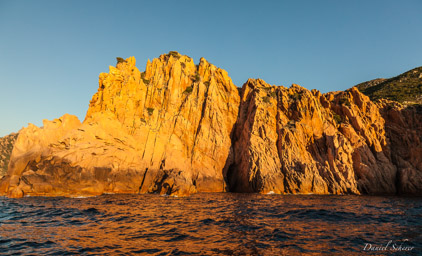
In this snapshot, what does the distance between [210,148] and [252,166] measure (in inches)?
363

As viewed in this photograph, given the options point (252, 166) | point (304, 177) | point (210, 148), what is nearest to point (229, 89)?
point (210, 148)

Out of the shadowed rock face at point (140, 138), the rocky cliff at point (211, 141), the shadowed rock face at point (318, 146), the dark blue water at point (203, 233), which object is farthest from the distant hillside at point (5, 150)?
the shadowed rock face at point (318, 146)

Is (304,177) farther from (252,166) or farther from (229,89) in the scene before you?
(229,89)

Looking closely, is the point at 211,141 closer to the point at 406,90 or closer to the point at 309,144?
the point at 309,144

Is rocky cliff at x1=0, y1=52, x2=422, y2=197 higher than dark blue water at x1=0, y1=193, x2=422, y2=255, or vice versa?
rocky cliff at x1=0, y1=52, x2=422, y2=197

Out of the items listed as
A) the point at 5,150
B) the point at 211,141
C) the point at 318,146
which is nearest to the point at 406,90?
the point at 318,146

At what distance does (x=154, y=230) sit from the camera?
13.0 m

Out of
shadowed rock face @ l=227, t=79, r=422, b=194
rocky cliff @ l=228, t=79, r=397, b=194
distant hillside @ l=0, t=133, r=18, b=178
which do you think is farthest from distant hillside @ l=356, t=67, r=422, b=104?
distant hillside @ l=0, t=133, r=18, b=178

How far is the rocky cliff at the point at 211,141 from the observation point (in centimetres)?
3331

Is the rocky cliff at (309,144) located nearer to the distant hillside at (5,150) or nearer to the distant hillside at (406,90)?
the distant hillside at (406,90)

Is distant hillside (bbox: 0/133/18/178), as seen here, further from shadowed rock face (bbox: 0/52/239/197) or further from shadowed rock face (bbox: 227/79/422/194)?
shadowed rock face (bbox: 227/79/422/194)

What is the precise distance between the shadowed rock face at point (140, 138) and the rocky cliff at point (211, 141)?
0.16 meters

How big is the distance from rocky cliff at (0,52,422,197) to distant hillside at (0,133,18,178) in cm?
4826

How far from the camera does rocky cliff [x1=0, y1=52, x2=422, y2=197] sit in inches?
1312
